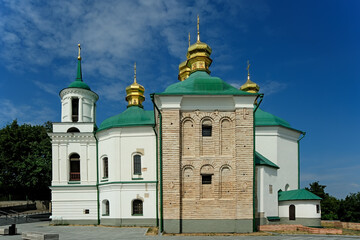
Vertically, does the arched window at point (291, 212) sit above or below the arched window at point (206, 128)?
below

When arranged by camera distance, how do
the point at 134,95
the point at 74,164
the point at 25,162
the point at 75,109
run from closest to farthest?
the point at 74,164, the point at 75,109, the point at 134,95, the point at 25,162

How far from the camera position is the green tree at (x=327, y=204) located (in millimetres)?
27406

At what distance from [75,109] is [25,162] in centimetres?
902

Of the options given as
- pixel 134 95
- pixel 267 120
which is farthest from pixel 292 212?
pixel 134 95

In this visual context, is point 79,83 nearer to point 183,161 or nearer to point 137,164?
point 137,164

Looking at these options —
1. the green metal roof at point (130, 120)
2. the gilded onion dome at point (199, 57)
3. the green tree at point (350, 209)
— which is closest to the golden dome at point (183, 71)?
the gilded onion dome at point (199, 57)

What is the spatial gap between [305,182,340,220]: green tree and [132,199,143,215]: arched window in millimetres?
16434

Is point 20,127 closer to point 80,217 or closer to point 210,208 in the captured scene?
point 80,217

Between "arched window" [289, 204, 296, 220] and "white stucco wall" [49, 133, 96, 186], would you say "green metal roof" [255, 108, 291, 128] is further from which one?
"white stucco wall" [49, 133, 96, 186]

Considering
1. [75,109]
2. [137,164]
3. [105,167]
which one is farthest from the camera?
[75,109]

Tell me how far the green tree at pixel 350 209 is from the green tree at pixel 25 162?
26.2 m

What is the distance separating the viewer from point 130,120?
21.8 meters

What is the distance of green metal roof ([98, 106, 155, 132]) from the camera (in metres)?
21.5

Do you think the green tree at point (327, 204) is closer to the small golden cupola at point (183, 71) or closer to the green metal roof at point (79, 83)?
the small golden cupola at point (183, 71)
